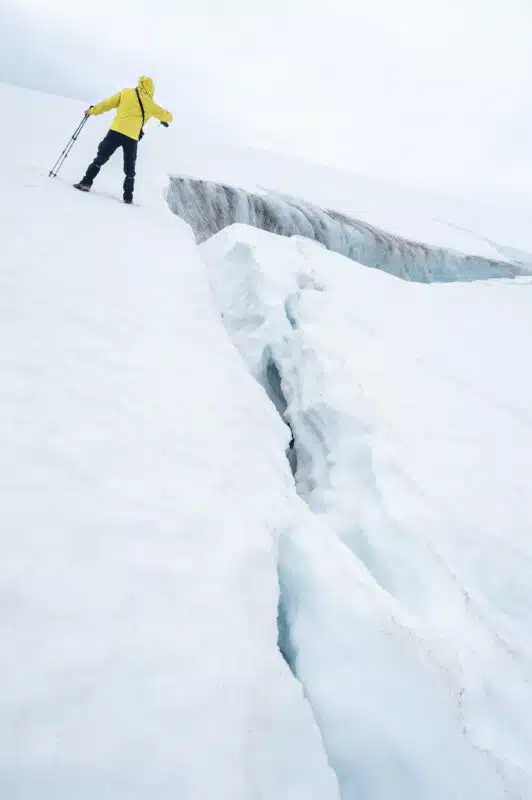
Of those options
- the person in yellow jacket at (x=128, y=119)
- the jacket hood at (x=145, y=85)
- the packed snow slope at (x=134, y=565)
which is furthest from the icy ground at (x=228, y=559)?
the jacket hood at (x=145, y=85)

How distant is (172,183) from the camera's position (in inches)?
363

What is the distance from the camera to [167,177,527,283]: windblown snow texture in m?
10.0

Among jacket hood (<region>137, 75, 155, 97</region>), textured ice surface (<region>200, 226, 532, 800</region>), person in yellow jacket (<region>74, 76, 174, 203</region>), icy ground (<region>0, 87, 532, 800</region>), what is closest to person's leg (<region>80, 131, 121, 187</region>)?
person in yellow jacket (<region>74, 76, 174, 203</region>)

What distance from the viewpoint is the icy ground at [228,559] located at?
1.05 m

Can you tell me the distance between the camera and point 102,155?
529 cm

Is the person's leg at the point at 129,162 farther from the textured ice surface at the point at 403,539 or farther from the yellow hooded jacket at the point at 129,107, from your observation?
the textured ice surface at the point at 403,539

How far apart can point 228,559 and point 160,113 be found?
562 cm

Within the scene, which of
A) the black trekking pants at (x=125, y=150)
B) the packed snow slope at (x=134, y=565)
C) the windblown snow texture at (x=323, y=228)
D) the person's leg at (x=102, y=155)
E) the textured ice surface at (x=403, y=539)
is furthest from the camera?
the windblown snow texture at (x=323, y=228)

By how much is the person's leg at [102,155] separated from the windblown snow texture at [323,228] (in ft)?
10.7

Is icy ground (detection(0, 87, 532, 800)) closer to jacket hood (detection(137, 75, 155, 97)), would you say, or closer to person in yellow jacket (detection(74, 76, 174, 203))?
person in yellow jacket (detection(74, 76, 174, 203))

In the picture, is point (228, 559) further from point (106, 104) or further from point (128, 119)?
point (106, 104)

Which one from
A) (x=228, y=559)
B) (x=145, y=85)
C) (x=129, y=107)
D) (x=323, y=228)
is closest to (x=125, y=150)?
(x=129, y=107)

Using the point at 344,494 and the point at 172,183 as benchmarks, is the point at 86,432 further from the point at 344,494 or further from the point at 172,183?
the point at 172,183

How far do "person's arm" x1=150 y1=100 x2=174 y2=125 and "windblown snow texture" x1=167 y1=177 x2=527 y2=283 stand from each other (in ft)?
9.86
